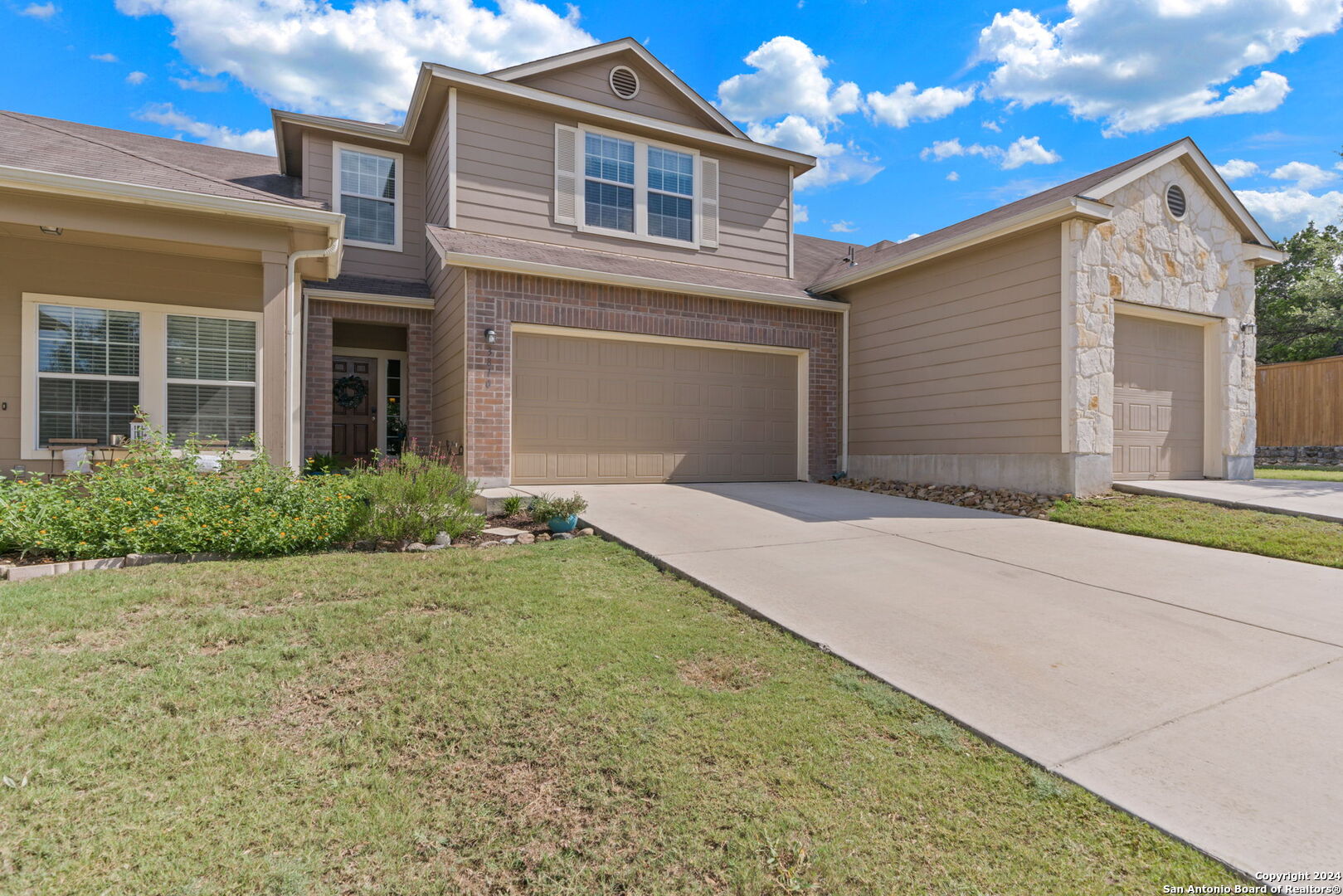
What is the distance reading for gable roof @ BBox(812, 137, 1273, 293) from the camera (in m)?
7.68

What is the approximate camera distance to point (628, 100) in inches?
408

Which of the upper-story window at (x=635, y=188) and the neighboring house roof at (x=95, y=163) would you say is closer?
the neighboring house roof at (x=95, y=163)

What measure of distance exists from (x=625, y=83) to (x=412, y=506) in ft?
26.1

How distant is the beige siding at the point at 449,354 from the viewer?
27.1 ft

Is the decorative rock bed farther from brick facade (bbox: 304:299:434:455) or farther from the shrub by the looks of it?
brick facade (bbox: 304:299:434:455)

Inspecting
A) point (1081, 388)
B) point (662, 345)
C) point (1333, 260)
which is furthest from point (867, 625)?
point (1333, 260)

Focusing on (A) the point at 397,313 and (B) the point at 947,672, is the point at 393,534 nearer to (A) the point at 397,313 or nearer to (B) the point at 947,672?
(B) the point at 947,672

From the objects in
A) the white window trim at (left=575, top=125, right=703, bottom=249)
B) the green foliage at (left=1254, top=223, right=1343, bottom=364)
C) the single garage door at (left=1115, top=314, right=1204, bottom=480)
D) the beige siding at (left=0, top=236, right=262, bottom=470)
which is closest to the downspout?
the beige siding at (left=0, top=236, right=262, bottom=470)

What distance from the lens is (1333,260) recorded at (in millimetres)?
21219

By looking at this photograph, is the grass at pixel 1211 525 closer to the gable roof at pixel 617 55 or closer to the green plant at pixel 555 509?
the green plant at pixel 555 509

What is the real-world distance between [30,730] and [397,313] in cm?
813

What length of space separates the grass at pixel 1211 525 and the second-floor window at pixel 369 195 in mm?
10088

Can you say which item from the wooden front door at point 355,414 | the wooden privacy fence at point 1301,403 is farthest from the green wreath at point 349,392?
the wooden privacy fence at point 1301,403

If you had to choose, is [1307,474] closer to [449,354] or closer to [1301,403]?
[1301,403]
